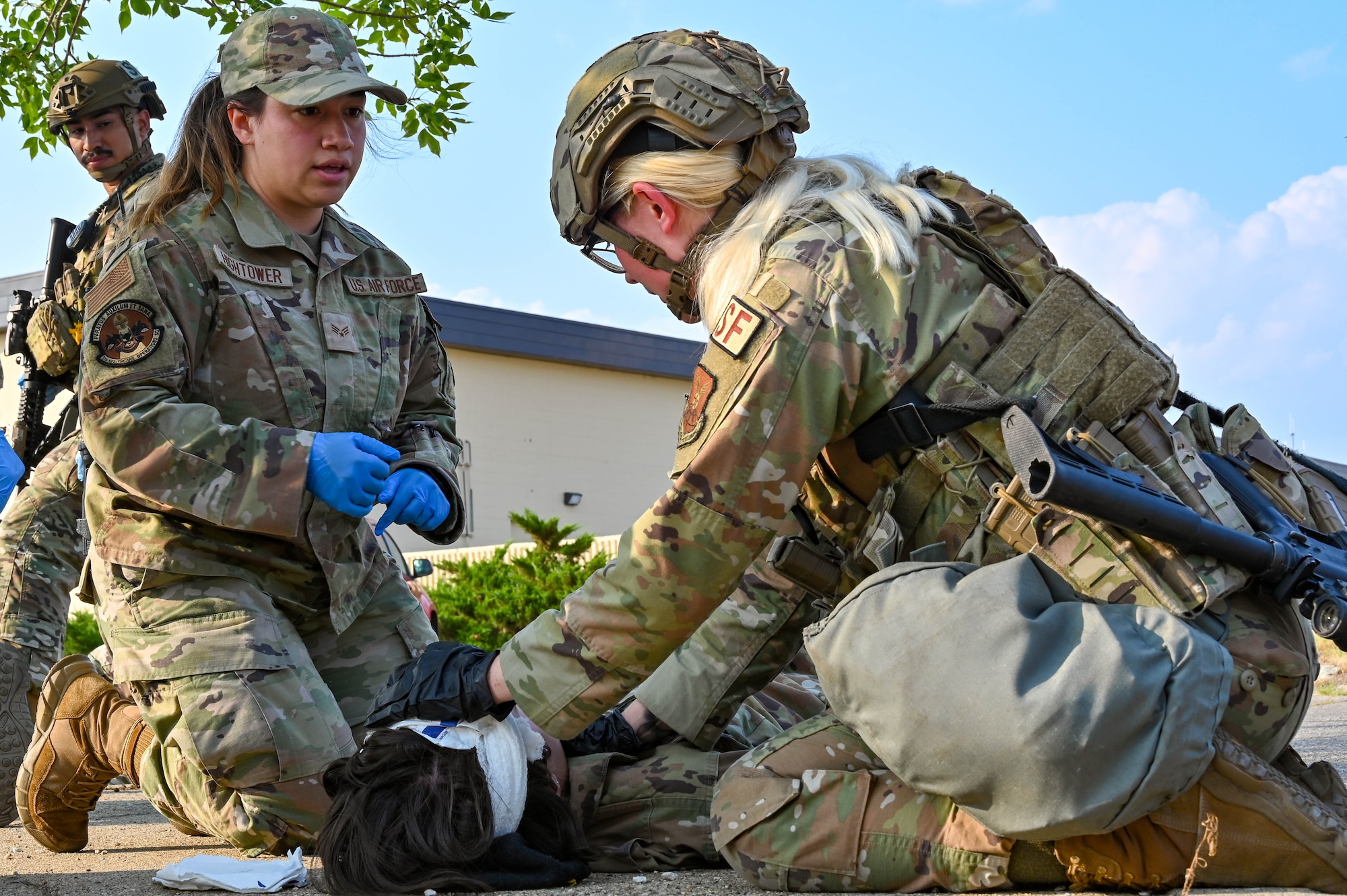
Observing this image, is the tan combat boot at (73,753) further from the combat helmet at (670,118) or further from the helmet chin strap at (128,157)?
the helmet chin strap at (128,157)

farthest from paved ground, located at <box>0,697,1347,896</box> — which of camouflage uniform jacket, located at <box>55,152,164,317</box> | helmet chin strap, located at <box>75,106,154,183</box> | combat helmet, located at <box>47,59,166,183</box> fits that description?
combat helmet, located at <box>47,59,166,183</box>

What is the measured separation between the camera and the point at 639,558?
8.29 feet

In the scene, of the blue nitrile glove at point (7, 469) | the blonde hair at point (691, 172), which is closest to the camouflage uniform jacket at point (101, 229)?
the blue nitrile glove at point (7, 469)

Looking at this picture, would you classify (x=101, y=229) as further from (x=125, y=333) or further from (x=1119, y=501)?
(x=1119, y=501)

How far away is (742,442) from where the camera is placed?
8.14ft

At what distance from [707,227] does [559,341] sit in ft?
55.2

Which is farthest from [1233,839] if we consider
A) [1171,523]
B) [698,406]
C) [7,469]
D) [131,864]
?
[7,469]

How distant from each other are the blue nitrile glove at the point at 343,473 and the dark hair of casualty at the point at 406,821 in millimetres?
889

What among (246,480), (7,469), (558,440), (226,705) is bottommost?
(558,440)

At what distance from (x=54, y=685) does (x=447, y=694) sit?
1706 millimetres

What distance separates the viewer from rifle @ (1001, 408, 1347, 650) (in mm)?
2289

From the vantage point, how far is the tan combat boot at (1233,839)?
233 centimetres

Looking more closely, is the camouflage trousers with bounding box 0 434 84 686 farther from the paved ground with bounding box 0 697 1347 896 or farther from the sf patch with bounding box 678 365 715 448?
the sf patch with bounding box 678 365 715 448

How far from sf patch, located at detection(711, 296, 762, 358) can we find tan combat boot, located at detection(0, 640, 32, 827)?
2996mm
